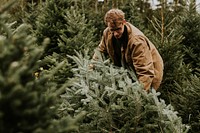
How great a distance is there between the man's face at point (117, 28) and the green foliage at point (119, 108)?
67 cm

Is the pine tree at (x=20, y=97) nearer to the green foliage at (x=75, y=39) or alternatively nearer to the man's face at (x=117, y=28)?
the man's face at (x=117, y=28)

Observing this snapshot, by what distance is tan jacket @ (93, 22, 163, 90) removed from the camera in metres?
4.69

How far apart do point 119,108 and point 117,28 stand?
1.31 m

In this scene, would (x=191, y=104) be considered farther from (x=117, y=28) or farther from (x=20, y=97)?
(x=20, y=97)

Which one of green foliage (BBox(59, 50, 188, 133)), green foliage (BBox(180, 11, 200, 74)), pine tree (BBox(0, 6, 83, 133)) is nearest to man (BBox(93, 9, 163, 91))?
green foliage (BBox(59, 50, 188, 133))

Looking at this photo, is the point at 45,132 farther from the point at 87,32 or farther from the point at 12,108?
the point at 87,32

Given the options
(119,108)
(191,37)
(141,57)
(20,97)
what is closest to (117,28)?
(141,57)

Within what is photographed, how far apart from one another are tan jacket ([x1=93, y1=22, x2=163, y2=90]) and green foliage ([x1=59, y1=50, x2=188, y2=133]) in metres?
0.39

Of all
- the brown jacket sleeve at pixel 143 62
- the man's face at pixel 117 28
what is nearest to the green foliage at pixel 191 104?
the brown jacket sleeve at pixel 143 62

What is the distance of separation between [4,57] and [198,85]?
4.66m

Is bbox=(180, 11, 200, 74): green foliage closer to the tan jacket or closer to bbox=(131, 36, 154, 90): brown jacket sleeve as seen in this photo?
the tan jacket

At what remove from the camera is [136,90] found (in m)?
4.07

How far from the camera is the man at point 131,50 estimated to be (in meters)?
4.72

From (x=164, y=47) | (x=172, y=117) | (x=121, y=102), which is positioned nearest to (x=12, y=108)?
(x=121, y=102)
